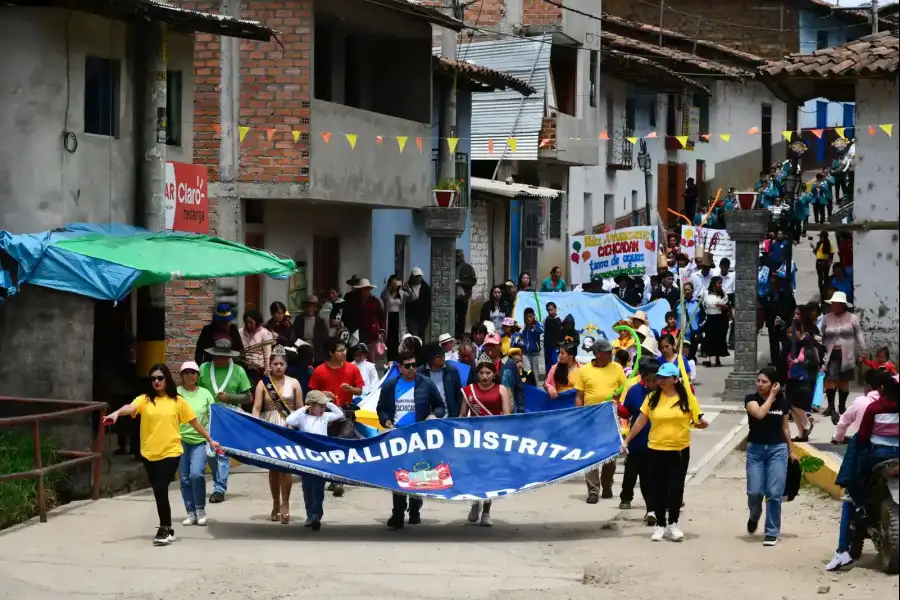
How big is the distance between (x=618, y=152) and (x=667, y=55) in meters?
2.93

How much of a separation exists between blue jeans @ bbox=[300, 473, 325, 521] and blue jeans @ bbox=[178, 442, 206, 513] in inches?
37.1

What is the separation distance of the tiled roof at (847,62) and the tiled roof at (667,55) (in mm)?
18477

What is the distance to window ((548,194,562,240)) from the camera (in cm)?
4384

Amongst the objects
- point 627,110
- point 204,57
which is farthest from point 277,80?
point 627,110

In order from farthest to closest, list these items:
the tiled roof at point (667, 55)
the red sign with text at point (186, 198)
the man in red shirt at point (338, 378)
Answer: the tiled roof at point (667, 55) → the red sign with text at point (186, 198) → the man in red shirt at point (338, 378)

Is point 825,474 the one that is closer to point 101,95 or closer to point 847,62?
point 847,62

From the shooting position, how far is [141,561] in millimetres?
14133

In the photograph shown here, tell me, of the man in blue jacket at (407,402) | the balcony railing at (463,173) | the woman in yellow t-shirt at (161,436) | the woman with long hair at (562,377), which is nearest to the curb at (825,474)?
the woman with long hair at (562,377)

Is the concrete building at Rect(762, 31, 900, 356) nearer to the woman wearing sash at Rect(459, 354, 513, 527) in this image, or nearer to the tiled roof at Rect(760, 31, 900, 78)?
the tiled roof at Rect(760, 31, 900, 78)

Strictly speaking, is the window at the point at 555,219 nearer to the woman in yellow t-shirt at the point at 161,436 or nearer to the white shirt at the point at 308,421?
the white shirt at the point at 308,421

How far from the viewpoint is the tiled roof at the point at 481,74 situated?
32.5 metres

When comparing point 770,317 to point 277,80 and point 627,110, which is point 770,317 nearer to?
point 277,80

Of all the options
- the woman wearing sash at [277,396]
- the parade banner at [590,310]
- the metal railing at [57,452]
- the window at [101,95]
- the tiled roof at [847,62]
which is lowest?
the metal railing at [57,452]

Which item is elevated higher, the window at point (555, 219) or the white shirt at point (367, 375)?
the window at point (555, 219)
